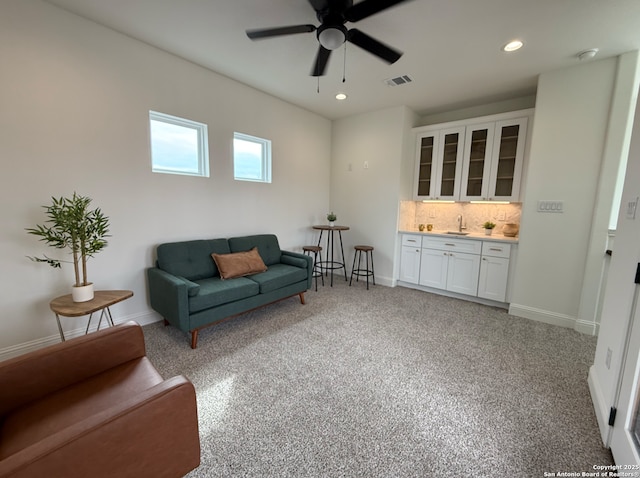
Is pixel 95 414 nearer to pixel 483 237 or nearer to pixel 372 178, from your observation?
pixel 483 237

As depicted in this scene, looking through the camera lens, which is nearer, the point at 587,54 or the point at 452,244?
the point at 587,54

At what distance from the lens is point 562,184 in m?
2.95

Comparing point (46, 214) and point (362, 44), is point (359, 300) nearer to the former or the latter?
point (362, 44)

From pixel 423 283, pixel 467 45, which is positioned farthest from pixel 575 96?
pixel 423 283

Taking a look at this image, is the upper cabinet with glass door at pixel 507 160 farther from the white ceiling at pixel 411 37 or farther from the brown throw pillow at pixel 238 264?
the brown throw pillow at pixel 238 264

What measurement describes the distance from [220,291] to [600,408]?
297 centimetres

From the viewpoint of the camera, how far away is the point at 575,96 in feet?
9.24

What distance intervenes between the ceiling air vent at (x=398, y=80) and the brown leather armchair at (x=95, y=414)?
11.7 ft

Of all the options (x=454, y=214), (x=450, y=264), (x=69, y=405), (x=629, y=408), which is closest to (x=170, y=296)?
(x=69, y=405)

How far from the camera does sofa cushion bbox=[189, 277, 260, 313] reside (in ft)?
8.03

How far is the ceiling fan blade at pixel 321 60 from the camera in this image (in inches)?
88.6

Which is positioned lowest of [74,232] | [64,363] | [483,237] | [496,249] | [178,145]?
[64,363]

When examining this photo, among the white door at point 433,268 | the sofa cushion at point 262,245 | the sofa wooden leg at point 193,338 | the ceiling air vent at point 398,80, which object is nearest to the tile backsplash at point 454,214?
the white door at point 433,268

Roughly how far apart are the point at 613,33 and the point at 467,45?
44.2 inches
